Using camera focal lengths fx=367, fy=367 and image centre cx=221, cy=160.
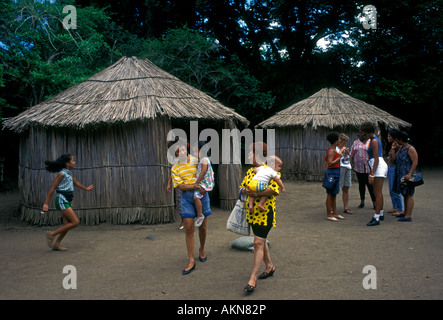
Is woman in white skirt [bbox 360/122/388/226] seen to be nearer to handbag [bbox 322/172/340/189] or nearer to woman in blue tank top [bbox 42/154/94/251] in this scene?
handbag [bbox 322/172/340/189]

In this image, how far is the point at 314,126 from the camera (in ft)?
41.8

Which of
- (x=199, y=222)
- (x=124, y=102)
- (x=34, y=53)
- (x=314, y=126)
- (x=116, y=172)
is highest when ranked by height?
(x=34, y=53)

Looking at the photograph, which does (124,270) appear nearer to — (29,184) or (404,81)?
(29,184)

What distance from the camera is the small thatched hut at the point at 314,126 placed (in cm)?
1313

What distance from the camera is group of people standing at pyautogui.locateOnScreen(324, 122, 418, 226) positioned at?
20.7 ft

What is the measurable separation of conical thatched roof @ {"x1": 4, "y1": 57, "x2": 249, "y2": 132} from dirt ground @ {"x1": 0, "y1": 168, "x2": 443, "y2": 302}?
6.96ft

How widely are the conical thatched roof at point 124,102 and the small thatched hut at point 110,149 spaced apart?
2cm

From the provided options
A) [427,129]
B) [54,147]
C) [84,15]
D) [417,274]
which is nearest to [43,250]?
[54,147]

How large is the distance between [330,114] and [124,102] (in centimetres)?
842

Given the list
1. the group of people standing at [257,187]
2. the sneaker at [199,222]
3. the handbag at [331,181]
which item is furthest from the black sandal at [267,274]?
the handbag at [331,181]

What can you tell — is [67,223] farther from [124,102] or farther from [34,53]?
[34,53]

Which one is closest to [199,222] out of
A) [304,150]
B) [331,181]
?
[331,181]

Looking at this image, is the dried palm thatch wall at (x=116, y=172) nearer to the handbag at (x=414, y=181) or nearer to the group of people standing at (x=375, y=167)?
the group of people standing at (x=375, y=167)

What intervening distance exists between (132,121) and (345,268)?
4.58 m
